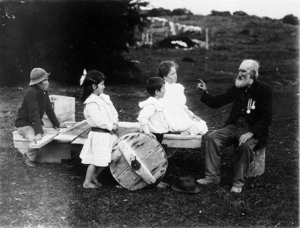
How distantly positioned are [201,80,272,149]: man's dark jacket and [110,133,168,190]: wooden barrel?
1.32m

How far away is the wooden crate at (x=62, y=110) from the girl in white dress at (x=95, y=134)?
1896 mm

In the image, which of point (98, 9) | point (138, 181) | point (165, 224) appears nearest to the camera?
point (165, 224)

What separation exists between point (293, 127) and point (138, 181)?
482 cm

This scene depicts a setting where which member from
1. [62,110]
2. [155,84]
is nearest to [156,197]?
[155,84]

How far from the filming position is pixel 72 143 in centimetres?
586

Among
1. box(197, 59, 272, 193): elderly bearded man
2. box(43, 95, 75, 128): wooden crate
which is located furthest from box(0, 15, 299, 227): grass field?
box(43, 95, 75, 128): wooden crate

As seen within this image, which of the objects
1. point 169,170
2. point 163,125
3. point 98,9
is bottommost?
point 169,170

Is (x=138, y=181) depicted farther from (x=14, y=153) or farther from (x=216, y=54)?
(x=216, y=54)

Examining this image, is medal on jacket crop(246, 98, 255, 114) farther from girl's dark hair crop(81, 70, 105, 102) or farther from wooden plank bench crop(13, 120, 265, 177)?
girl's dark hair crop(81, 70, 105, 102)

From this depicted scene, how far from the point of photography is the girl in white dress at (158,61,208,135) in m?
5.91

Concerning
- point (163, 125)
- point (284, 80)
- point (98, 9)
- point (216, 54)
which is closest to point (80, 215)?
point (163, 125)

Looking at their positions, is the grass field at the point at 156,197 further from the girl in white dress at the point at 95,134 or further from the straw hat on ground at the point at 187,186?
the girl in white dress at the point at 95,134

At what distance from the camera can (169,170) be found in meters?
6.19

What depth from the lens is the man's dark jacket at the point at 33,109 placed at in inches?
239
